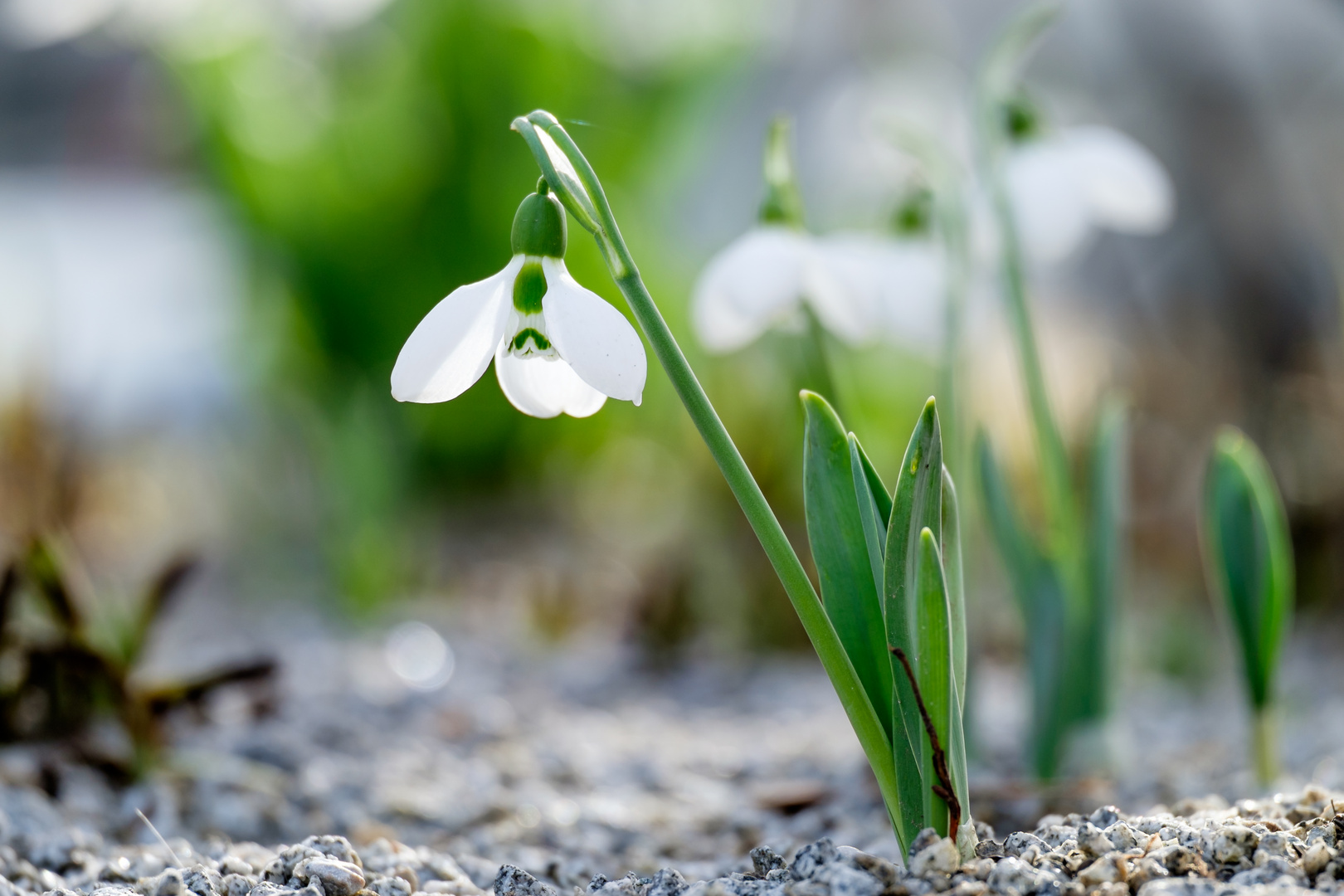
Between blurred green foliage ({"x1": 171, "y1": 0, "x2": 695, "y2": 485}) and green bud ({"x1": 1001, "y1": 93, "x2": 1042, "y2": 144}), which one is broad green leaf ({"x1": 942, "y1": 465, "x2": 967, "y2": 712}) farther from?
blurred green foliage ({"x1": 171, "y1": 0, "x2": 695, "y2": 485})

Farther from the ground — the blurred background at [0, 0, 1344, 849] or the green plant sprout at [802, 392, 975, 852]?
the blurred background at [0, 0, 1344, 849]

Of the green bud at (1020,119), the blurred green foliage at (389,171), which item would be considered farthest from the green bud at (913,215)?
the blurred green foliage at (389,171)

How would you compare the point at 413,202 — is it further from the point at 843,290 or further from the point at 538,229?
the point at 538,229

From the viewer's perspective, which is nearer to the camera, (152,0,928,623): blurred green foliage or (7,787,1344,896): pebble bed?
(7,787,1344,896): pebble bed

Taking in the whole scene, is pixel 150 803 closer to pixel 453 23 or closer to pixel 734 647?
pixel 734 647

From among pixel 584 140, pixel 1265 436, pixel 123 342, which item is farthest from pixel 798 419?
pixel 123 342

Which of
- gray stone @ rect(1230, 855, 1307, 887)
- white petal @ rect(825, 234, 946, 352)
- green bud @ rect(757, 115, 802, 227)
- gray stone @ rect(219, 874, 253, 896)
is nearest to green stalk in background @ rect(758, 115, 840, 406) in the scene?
green bud @ rect(757, 115, 802, 227)

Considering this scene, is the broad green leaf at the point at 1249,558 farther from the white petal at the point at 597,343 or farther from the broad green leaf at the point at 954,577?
the white petal at the point at 597,343
